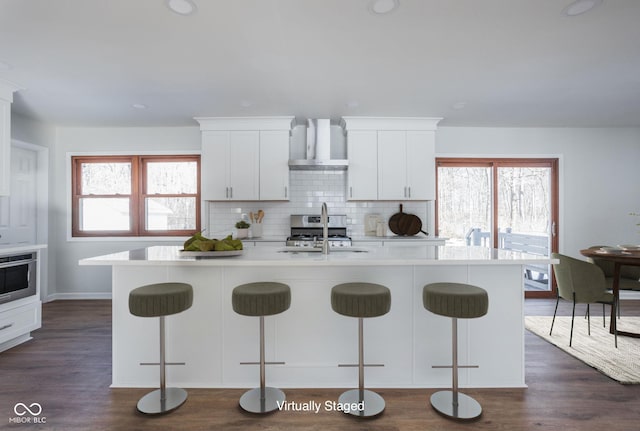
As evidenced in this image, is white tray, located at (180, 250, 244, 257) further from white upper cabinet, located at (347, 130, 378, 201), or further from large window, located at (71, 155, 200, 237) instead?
large window, located at (71, 155, 200, 237)

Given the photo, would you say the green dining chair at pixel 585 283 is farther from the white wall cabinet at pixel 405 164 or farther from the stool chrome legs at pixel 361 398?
the stool chrome legs at pixel 361 398

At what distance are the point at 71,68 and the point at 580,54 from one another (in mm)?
4384

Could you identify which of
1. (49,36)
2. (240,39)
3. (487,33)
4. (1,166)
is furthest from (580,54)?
(1,166)

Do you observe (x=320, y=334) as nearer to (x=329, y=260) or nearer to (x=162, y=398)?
(x=329, y=260)

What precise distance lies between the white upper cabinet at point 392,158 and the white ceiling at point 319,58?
35 cm

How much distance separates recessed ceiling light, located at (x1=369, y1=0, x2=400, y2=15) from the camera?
2.04 metres

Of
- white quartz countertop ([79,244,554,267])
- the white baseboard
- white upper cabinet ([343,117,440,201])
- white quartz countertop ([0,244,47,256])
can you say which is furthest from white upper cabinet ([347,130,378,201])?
the white baseboard

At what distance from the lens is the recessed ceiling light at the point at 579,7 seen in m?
2.05

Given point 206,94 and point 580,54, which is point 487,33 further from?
point 206,94

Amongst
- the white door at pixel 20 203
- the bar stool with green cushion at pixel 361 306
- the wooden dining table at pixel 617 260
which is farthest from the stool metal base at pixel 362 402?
the white door at pixel 20 203

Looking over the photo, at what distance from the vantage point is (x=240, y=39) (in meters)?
2.48

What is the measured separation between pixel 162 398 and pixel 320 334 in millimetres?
1128

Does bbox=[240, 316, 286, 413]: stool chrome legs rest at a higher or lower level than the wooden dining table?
lower

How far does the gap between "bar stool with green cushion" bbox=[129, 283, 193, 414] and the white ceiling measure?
5.90 ft
